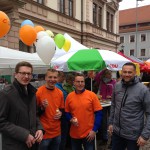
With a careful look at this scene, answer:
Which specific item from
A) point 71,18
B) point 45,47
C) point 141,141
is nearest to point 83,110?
point 141,141

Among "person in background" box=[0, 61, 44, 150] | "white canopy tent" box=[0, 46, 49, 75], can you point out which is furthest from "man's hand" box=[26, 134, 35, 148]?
"white canopy tent" box=[0, 46, 49, 75]

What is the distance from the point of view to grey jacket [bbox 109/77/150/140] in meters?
2.91

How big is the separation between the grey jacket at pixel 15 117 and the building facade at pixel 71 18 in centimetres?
770

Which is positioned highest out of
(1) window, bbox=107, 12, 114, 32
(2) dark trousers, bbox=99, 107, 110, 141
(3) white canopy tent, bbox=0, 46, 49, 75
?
(1) window, bbox=107, 12, 114, 32

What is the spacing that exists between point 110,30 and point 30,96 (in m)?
23.3

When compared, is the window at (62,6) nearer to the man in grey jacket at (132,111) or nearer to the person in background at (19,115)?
the man in grey jacket at (132,111)

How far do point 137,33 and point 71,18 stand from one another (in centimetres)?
3467

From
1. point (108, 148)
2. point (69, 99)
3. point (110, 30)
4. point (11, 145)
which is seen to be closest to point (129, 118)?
point (69, 99)

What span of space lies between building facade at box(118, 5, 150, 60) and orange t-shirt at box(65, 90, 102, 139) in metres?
43.4

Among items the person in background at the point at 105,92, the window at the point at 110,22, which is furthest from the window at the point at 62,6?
the person in background at the point at 105,92

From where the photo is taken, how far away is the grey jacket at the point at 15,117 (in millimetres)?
2199

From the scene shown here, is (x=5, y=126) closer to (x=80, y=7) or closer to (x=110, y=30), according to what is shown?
(x=80, y=7)

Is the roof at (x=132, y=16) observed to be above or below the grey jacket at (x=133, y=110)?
above

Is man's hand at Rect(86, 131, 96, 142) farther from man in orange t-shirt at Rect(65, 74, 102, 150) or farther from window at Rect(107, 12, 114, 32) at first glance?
window at Rect(107, 12, 114, 32)
